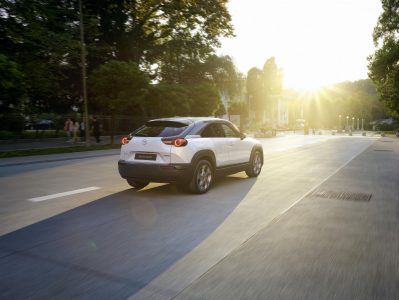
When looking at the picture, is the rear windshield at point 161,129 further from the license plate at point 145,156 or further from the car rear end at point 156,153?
the license plate at point 145,156

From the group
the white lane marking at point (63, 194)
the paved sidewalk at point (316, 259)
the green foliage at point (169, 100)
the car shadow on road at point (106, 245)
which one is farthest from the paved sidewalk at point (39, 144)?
the paved sidewalk at point (316, 259)

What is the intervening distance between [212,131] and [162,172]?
5.61ft

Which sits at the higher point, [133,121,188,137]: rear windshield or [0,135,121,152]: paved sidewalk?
[133,121,188,137]: rear windshield

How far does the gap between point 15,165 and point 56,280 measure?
12.0 meters

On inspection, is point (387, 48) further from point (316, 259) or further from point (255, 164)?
point (316, 259)

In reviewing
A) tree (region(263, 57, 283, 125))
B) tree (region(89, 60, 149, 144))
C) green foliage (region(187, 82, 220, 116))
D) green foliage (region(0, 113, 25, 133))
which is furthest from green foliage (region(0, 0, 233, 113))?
tree (region(263, 57, 283, 125))

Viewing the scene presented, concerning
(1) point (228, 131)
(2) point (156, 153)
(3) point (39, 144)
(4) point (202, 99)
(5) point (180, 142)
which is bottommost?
(3) point (39, 144)

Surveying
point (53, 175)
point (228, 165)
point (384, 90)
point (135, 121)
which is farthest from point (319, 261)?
point (384, 90)

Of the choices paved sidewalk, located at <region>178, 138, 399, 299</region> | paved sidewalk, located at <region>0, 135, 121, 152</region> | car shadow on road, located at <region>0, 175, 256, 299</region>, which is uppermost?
paved sidewalk, located at <region>0, 135, 121, 152</region>

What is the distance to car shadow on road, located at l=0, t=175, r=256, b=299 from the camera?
352 centimetres

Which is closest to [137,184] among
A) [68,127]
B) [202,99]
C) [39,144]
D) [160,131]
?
[160,131]

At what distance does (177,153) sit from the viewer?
752cm

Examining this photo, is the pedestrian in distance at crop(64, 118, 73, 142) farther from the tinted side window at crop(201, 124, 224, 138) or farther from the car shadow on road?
the car shadow on road

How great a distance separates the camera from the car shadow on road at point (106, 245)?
3.52 meters
